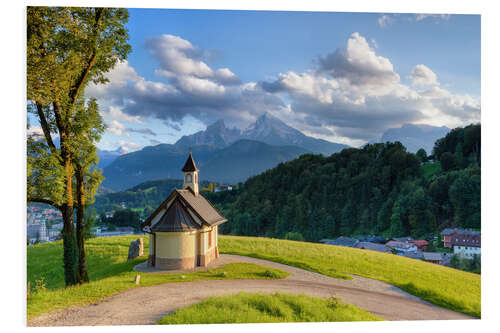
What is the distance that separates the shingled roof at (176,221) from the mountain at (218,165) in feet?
64.2

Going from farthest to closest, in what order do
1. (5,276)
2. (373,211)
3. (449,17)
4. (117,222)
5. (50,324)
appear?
(117,222), (373,211), (449,17), (5,276), (50,324)

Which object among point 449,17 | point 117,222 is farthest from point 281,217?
point 449,17

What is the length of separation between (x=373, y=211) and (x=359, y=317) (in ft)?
159

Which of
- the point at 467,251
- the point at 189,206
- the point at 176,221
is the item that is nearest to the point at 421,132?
the point at 467,251

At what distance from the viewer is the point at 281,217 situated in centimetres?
5494

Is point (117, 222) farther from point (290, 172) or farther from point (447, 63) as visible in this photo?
point (447, 63)

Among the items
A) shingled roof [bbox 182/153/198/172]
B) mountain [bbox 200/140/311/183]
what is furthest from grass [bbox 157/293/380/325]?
mountain [bbox 200/140/311/183]

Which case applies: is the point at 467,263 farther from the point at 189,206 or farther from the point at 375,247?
the point at 375,247

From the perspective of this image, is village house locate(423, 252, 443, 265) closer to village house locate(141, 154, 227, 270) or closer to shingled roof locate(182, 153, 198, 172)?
village house locate(141, 154, 227, 270)

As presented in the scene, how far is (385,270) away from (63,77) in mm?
14804

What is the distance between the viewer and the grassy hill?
907 centimetres

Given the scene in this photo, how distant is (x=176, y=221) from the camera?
40.2 ft

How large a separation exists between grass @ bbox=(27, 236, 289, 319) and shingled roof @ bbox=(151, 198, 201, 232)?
180 centimetres

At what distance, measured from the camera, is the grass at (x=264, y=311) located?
7552 millimetres
